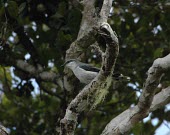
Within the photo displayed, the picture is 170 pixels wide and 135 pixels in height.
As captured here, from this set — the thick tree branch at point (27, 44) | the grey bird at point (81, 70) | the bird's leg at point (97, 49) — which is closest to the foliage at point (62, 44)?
the thick tree branch at point (27, 44)

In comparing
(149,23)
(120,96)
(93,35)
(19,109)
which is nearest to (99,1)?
(93,35)

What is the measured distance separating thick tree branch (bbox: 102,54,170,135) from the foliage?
1.00m

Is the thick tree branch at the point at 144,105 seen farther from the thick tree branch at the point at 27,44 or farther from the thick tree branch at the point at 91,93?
the thick tree branch at the point at 27,44

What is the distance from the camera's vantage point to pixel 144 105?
3.82 metres

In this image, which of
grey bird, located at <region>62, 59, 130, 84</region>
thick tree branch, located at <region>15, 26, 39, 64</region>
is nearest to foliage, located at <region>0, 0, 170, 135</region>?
thick tree branch, located at <region>15, 26, 39, 64</region>

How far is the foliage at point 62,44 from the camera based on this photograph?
538 centimetres

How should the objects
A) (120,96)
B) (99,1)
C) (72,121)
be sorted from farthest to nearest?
(120,96) → (99,1) → (72,121)

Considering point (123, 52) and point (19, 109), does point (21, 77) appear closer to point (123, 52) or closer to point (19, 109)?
point (19, 109)

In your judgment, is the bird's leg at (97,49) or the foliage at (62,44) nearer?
the bird's leg at (97,49)

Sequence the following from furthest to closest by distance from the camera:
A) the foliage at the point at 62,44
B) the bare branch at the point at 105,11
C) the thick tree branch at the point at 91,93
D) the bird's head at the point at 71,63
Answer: the foliage at the point at 62,44 < the bird's head at the point at 71,63 < the bare branch at the point at 105,11 < the thick tree branch at the point at 91,93

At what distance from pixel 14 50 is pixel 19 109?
1102 millimetres

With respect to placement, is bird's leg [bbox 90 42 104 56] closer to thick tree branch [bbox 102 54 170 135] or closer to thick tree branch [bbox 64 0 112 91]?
thick tree branch [bbox 64 0 112 91]

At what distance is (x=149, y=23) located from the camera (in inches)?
238

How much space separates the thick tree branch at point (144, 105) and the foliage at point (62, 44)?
1000 mm
